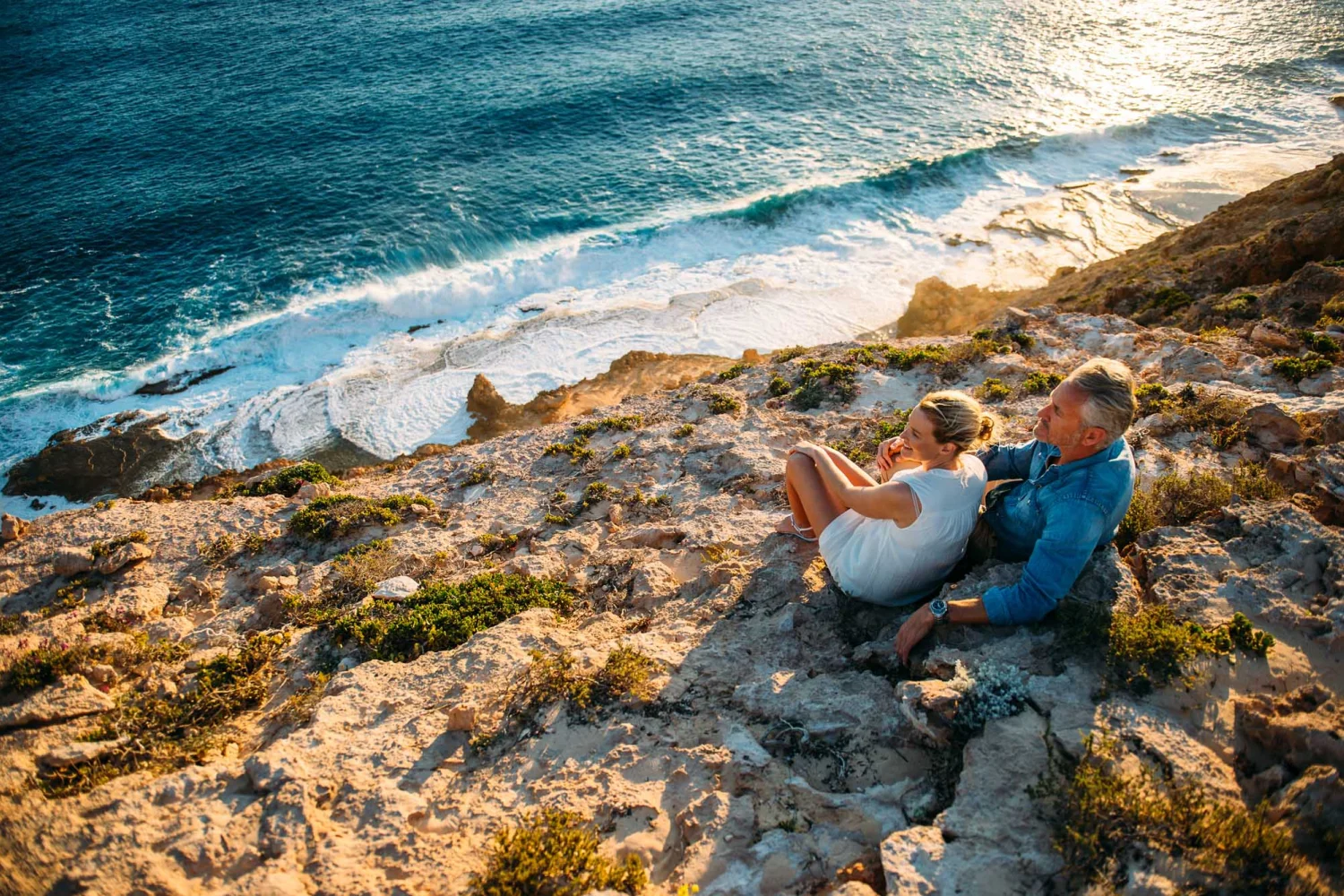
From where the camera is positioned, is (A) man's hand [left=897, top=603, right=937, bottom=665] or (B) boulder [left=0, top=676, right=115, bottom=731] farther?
(B) boulder [left=0, top=676, right=115, bottom=731]

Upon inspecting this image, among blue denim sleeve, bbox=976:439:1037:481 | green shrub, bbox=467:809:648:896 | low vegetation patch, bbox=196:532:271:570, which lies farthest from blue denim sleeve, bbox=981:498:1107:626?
low vegetation patch, bbox=196:532:271:570

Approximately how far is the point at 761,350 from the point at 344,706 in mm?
16927

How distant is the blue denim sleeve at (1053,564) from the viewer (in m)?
5.50

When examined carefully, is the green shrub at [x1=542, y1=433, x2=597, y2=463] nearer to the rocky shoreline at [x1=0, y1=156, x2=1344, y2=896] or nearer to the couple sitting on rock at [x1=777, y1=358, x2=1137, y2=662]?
the rocky shoreline at [x1=0, y1=156, x2=1344, y2=896]

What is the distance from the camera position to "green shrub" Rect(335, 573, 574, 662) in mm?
7852

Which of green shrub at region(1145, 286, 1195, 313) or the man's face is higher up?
the man's face

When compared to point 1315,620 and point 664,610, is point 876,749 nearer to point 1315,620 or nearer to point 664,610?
point 664,610

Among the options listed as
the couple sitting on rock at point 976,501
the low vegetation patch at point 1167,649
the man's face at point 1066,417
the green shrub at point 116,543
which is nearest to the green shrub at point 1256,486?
the couple sitting on rock at point 976,501

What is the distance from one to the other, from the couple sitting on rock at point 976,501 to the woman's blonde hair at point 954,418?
1 centimetres

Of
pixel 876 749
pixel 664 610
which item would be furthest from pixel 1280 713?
pixel 664 610

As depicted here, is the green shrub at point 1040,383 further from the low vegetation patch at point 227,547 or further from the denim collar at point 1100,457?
the low vegetation patch at point 227,547

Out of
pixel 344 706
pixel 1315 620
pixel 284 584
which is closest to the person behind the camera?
pixel 1315 620

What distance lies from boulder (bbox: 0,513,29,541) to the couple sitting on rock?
11.8m

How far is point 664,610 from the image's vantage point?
798 cm
